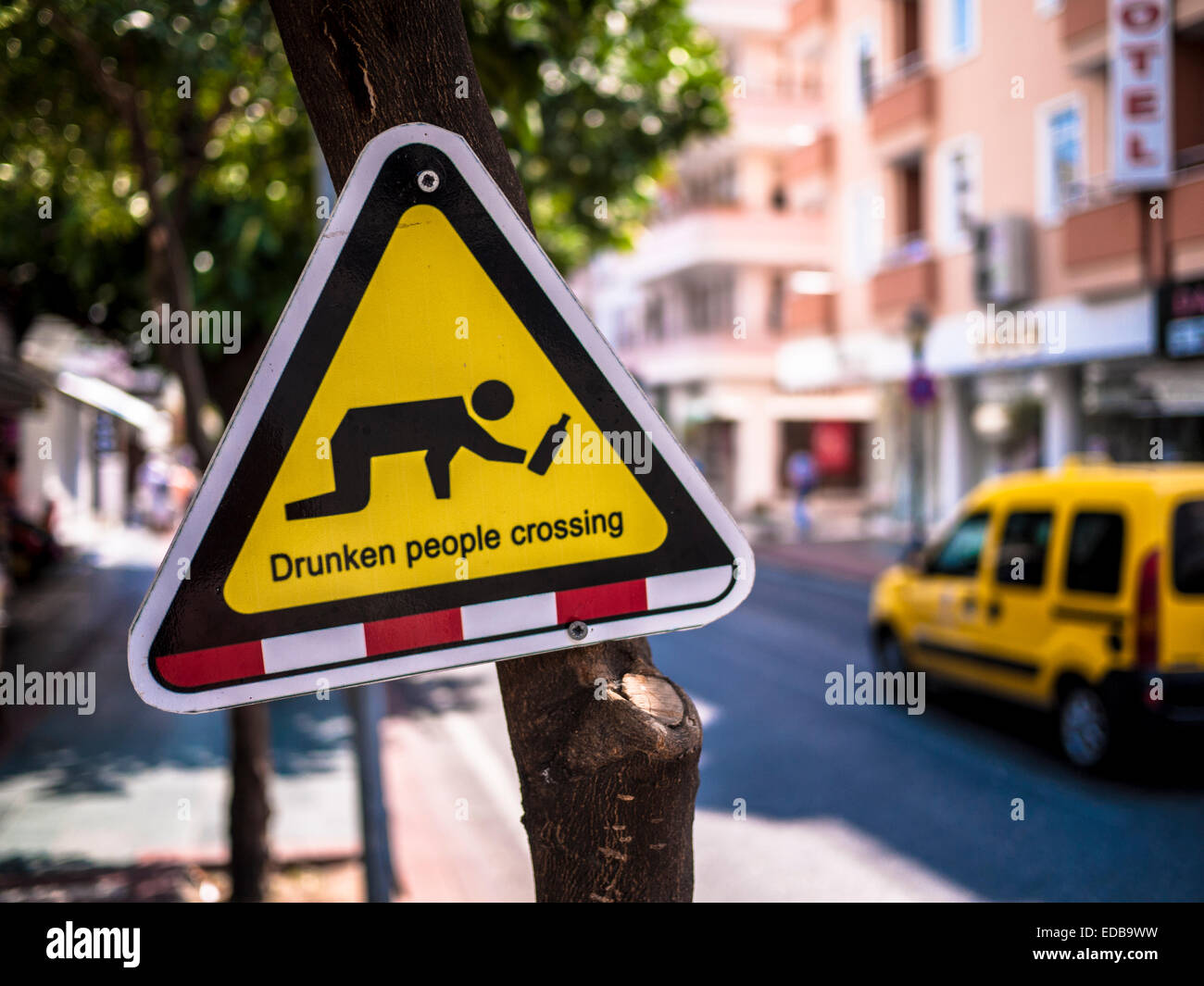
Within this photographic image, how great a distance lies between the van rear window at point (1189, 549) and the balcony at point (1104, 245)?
9.96 m

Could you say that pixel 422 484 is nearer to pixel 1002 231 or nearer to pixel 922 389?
pixel 922 389

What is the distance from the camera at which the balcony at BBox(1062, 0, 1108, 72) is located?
54.6 feet

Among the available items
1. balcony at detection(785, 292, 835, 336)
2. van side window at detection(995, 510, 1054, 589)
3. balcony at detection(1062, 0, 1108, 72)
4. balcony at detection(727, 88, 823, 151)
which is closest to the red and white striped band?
van side window at detection(995, 510, 1054, 589)

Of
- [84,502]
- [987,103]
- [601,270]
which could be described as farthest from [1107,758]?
[601,270]

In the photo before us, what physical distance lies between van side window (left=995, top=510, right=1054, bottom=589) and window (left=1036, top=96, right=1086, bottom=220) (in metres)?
11.0

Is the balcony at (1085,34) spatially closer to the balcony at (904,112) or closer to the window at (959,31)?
the window at (959,31)

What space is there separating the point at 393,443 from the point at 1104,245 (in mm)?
17096

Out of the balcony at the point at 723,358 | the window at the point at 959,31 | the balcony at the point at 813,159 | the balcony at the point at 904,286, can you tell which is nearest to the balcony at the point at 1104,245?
the balcony at the point at 904,286

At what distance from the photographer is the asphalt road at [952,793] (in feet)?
19.5

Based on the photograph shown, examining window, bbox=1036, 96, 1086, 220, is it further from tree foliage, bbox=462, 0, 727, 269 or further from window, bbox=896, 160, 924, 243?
tree foliage, bbox=462, 0, 727, 269

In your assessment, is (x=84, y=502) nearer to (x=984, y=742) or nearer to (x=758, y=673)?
(x=758, y=673)

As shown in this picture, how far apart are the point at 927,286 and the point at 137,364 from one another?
13.8m

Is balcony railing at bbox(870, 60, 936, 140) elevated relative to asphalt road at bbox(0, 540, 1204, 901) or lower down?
elevated

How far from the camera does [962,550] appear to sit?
31.3ft
